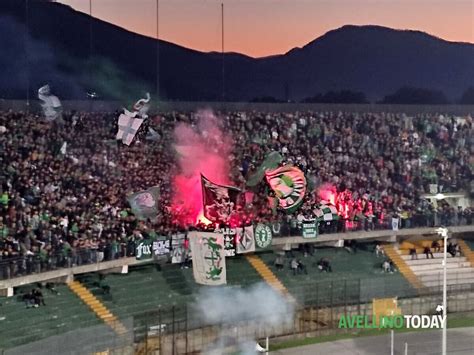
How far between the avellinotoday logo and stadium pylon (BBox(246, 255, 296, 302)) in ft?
6.26

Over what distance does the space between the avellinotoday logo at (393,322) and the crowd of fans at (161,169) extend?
3.64m

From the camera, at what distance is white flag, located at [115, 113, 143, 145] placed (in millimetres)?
32844

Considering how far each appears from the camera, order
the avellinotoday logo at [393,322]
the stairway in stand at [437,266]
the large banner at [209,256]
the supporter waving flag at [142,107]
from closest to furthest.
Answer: the large banner at [209,256], the avellinotoday logo at [393,322], the supporter waving flag at [142,107], the stairway in stand at [437,266]

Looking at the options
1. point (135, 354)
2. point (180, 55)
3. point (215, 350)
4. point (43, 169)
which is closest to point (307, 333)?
point (215, 350)

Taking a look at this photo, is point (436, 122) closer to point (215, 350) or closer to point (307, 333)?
point (307, 333)

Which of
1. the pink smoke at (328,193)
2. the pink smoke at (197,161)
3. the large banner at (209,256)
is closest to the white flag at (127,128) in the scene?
the pink smoke at (197,161)

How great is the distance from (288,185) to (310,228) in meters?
1.44

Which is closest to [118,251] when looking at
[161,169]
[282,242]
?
[161,169]

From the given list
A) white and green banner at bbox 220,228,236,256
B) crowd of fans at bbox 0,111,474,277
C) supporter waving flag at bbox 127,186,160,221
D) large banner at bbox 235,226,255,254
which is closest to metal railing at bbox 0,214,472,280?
crowd of fans at bbox 0,111,474,277

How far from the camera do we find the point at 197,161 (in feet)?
113

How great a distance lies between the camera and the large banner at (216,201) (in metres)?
31.6

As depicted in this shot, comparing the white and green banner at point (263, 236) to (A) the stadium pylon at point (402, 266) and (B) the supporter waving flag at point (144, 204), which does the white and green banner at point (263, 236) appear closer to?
(B) the supporter waving flag at point (144, 204)

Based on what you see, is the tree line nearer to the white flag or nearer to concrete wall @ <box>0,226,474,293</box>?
concrete wall @ <box>0,226,474,293</box>

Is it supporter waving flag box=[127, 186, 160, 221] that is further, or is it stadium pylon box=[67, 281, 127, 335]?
supporter waving flag box=[127, 186, 160, 221]
